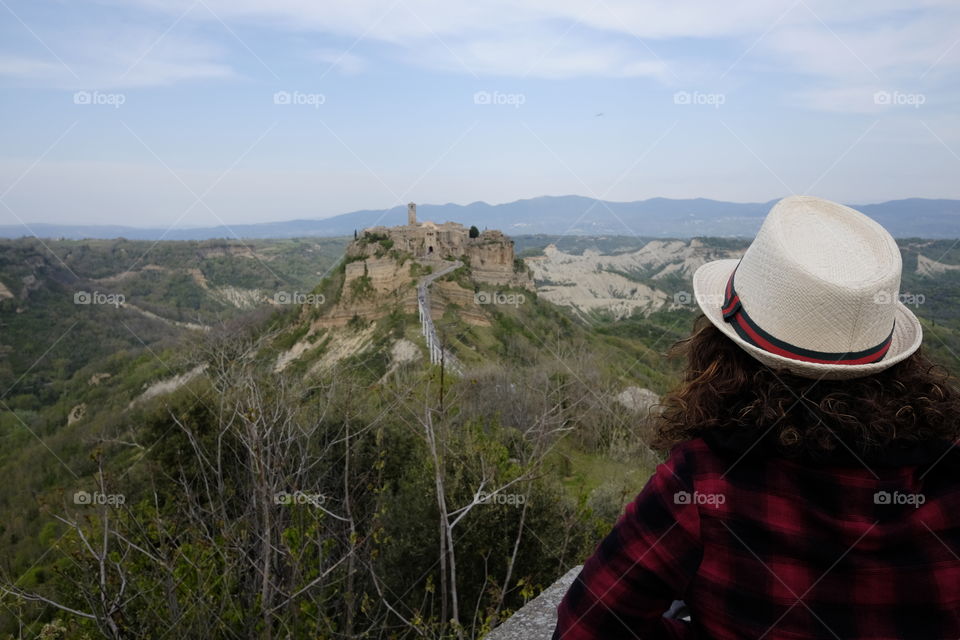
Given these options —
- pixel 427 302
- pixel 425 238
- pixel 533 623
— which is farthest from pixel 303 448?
pixel 425 238

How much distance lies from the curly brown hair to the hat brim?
0.04 metres

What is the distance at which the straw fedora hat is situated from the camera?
64.9 inches

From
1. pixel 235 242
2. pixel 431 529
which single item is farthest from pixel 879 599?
pixel 235 242

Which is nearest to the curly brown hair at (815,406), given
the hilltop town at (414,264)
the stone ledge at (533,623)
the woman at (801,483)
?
the woman at (801,483)

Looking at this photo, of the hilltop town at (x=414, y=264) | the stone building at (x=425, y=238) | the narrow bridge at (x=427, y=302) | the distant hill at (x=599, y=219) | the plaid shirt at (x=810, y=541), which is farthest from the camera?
the distant hill at (x=599, y=219)

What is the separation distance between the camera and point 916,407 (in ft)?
5.43

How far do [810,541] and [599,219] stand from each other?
13907 cm

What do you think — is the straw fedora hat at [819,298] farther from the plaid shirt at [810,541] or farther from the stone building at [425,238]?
the stone building at [425,238]

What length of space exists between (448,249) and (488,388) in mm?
33253

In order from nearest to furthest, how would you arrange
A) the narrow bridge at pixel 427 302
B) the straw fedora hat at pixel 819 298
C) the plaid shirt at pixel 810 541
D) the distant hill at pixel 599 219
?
the plaid shirt at pixel 810 541 < the straw fedora hat at pixel 819 298 < the narrow bridge at pixel 427 302 < the distant hill at pixel 599 219

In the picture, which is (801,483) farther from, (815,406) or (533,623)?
(533,623)

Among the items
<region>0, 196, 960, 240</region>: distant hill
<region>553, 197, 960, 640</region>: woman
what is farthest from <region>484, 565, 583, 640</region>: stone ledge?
<region>0, 196, 960, 240</region>: distant hill

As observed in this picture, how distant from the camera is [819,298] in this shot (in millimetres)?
1651

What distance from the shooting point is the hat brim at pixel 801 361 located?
160 cm
